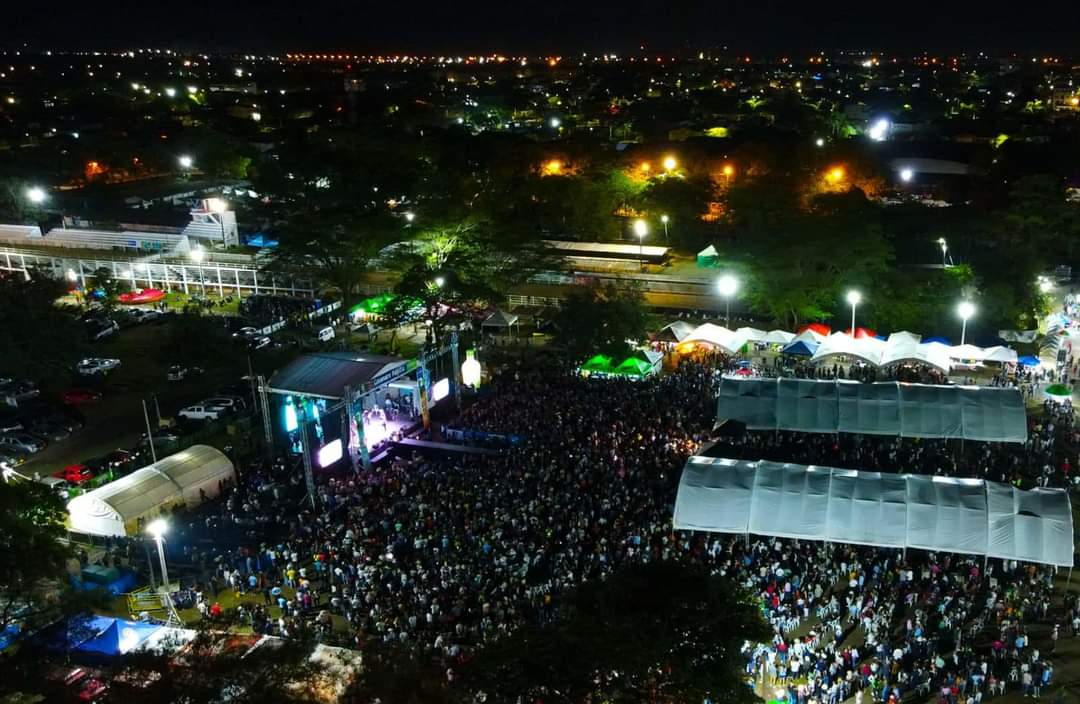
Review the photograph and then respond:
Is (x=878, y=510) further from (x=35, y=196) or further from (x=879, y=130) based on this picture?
(x=879, y=130)

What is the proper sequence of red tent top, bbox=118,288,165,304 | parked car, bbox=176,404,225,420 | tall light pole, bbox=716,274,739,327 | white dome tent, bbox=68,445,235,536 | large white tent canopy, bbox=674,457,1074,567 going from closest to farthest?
1. large white tent canopy, bbox=674,457,1074,567
2. white dome tent, bbox=68,445,235,536
3. parked car, bbox=176,404,225,420
4. tall light pole, bbox=716,274,739,327
5. red tent top, bbox=118,288,165,304

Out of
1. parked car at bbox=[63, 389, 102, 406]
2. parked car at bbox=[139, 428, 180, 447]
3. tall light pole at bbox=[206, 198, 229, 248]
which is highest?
tall light pole at bbox=[206, 198, 229, 248]

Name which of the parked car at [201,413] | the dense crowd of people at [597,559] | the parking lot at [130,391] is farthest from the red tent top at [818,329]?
the parked car at [201,413]

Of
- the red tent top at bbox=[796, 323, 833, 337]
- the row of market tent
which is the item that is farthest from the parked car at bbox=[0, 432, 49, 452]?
the red tent top at bbox=[796, 323, 833, 337]

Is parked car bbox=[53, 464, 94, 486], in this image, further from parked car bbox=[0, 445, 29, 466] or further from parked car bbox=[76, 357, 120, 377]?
parked car bbox=[76, 357, 120, 377]

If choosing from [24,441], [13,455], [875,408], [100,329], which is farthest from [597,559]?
[100,329]

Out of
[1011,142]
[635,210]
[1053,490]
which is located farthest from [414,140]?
[1053,490]
